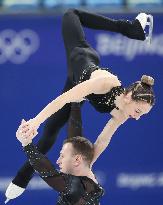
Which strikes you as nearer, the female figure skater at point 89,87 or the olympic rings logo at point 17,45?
the female figure skater at point 89,87

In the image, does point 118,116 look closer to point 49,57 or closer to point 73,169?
point 73,169

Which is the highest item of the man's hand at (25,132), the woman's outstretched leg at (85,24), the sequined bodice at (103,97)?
the woman's outstretched leg at (85,24)

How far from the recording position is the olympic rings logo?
4688mm

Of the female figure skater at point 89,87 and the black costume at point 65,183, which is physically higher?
the female figure skater at point 89,87

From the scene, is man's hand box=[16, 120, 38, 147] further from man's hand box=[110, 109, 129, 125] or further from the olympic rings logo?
the olympic rings logo

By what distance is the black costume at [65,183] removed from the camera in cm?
304

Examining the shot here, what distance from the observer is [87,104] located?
192 inches

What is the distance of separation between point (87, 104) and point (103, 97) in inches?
57.5

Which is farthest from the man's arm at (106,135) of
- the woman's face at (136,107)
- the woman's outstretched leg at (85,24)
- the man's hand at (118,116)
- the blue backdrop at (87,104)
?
the blue backdrop at (87,104)

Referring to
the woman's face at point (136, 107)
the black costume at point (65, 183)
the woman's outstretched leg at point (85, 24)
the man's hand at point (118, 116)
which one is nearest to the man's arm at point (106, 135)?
the man's hand at point (118, 116)

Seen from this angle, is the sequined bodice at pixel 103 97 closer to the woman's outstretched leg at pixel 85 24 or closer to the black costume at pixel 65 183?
the woman's outstretched leg at pixel 85 24

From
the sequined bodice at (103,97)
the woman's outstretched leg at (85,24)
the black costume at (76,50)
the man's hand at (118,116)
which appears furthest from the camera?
the woman's outstretched leg at (85,24)

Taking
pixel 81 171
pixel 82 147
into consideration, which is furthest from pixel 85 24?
pixel 81 171

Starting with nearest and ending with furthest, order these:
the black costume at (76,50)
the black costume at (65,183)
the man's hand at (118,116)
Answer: the black costume at (65,183)
the man's hand at (118,116)
the black costume at (76,50)
